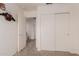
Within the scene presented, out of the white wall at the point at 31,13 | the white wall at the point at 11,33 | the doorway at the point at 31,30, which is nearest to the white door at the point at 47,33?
the white wall at the point at 31,13

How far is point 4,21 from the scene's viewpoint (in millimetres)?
2791

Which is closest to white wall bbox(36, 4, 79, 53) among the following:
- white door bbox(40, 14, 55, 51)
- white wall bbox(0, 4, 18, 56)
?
white door bbox(40, 14, 55, 51)

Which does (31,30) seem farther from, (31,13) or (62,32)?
(62,32)

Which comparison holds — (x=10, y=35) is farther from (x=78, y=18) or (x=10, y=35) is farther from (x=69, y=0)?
(x=69, y=0)

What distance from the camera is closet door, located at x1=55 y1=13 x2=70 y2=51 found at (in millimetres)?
3855

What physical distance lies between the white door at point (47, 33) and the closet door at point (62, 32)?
134 mm

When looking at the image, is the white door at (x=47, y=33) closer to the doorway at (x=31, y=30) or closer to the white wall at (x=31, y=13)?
the white wall at (x=31, y=13)

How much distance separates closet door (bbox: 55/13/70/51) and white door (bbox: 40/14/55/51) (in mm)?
134

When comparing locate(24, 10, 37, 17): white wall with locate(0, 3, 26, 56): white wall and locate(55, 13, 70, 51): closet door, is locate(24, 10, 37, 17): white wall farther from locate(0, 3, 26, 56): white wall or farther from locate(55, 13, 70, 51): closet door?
locate(55, 13, 70, 51): closet door

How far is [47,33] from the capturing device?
4.09 m

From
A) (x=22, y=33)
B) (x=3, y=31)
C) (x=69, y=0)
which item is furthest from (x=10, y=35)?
(x=69, y=0)

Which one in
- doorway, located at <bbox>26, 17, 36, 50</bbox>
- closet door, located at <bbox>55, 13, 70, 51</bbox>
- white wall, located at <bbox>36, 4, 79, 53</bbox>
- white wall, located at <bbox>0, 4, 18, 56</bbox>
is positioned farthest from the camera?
doorway, located at <bbox>26, 17, 36, 50</bbox>

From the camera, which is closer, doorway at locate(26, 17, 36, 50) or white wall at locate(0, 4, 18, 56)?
white wall at locate(0, 4, 18, 56)

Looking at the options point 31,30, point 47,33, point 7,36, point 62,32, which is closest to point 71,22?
point 62,32
